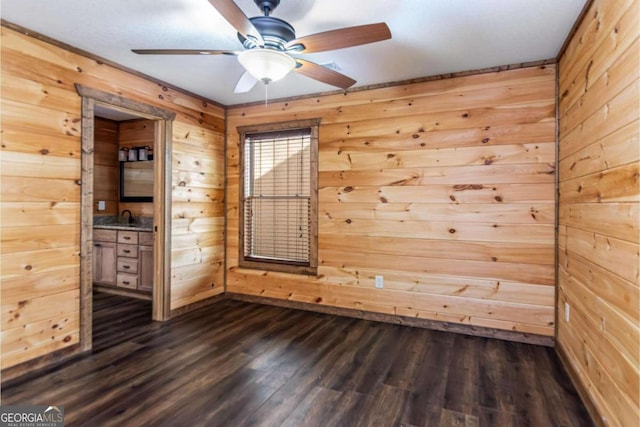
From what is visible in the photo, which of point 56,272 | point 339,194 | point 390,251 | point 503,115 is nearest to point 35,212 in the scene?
point 56,272

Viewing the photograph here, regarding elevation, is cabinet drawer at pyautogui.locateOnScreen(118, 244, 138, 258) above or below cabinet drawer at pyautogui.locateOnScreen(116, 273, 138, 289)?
above

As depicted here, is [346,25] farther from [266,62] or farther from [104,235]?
[104,235]

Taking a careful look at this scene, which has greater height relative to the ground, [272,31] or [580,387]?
[272,31]

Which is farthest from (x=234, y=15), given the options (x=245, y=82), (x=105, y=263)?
(x=105, y=263)

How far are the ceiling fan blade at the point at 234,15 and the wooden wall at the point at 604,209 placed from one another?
6.02ft

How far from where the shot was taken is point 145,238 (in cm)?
437

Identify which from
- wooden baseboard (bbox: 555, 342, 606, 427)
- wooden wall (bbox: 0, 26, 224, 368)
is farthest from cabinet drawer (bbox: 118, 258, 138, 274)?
wooden baseboard (bbox: 555, 342, 606, 427)

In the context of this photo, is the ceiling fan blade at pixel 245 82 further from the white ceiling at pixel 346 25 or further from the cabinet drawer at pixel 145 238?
the cabinet drawer at pixel 145 238

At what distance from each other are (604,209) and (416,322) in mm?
2058

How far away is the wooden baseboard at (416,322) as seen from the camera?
3.06m

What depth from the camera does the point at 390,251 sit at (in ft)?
11.8

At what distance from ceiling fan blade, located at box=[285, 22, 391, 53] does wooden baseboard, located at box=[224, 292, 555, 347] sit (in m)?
2.71

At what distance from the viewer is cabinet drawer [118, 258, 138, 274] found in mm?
4452

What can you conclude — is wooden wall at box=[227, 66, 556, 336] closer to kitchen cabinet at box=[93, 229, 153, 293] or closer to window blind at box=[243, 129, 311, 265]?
window blind at box=[243, 129, 311, 265]
